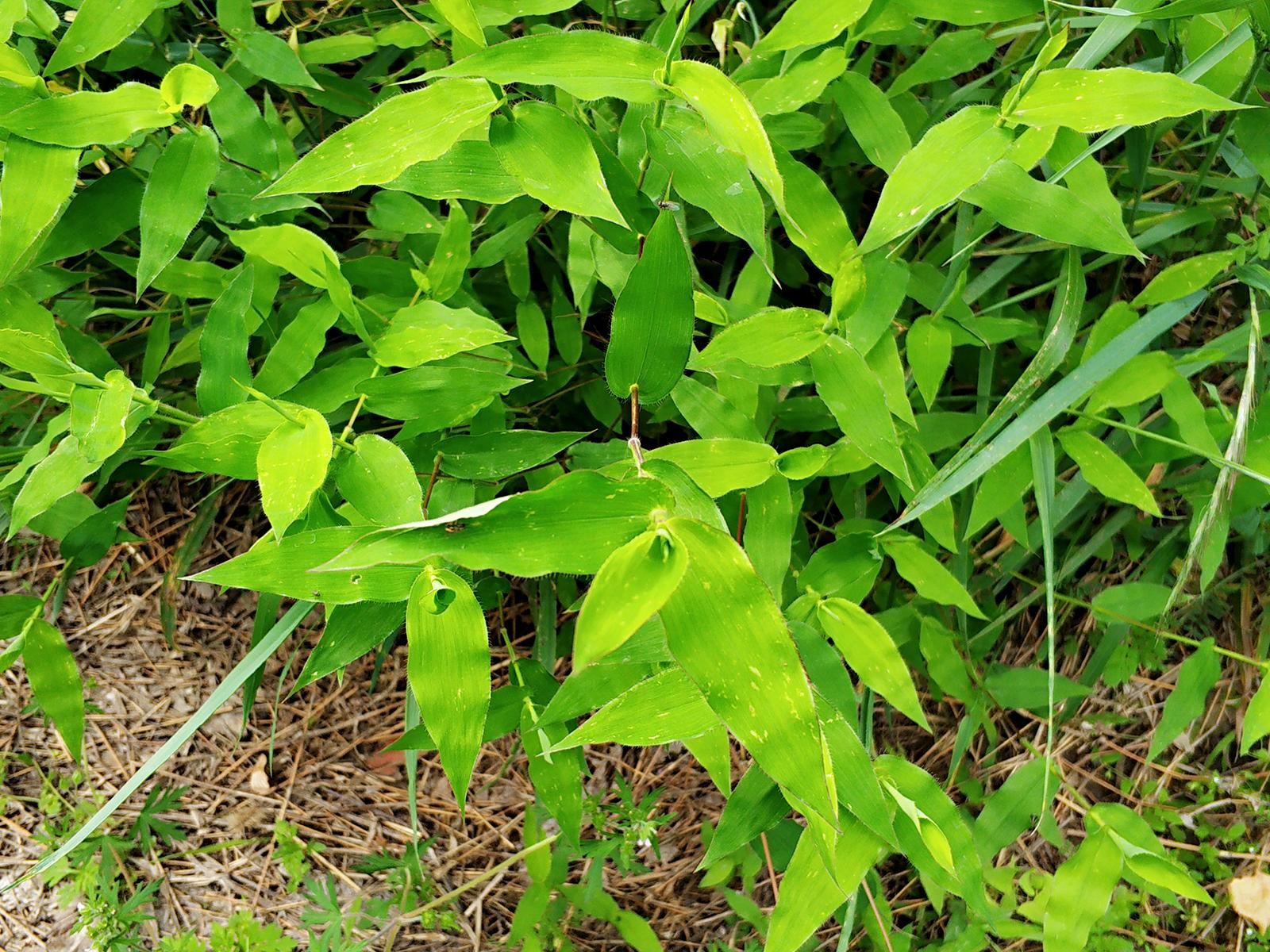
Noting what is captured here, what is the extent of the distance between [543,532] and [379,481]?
231 millimetres

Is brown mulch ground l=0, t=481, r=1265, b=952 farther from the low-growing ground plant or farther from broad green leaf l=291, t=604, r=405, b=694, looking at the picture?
broad green leaf l=291, t=604, r=405, b=694

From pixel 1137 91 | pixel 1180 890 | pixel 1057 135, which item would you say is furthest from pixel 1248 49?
pixel 1180 890

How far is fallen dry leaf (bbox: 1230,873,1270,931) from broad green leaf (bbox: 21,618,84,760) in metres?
1.30

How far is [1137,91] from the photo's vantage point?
48 cm

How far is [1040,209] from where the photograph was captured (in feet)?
1.93

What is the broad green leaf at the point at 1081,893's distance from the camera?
744mm

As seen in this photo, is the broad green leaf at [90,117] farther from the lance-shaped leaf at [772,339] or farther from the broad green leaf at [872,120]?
the broad green leaf at [872,120]

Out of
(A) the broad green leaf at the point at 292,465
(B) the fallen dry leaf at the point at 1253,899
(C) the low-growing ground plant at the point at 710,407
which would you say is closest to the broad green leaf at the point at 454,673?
(C) the low-growing ground plant at the point at 710,407

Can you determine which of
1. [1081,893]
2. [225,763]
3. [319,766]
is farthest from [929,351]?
[225,763]

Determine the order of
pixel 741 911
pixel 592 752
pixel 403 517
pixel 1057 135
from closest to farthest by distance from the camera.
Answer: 1. pixel 403 517
2. pixel 1057 135
3. pixel 741 911
4. pixel 592 752

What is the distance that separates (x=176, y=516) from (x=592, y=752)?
66cm

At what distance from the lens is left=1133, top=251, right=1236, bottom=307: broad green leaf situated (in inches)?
29.9

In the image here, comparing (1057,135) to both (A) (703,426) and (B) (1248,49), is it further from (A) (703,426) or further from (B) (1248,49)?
(A) (703,426)

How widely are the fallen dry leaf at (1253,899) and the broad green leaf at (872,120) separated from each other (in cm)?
100
